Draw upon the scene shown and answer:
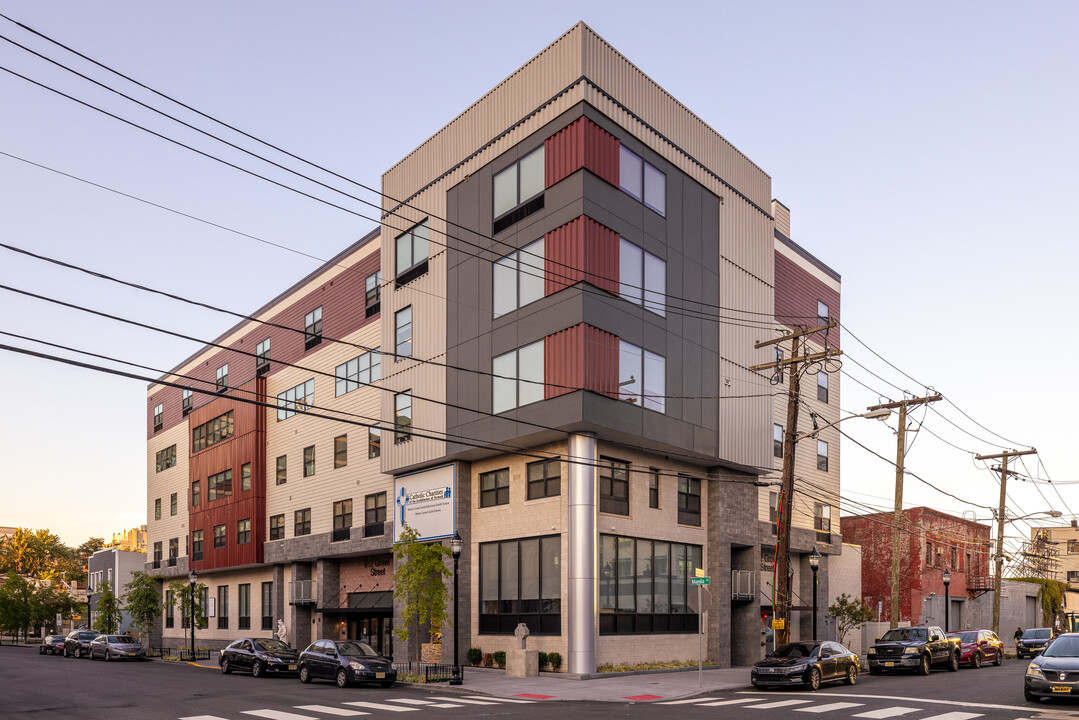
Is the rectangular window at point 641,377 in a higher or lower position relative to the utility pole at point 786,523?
higher

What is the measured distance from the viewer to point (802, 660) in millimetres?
28062

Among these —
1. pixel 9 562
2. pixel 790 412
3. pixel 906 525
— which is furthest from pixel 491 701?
pixel 9 562

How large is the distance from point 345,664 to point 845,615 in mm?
28673

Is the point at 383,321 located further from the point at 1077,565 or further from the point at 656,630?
the point at 1077,565

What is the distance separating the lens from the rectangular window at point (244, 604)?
189 feet

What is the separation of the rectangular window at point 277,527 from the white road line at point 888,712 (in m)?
39.2

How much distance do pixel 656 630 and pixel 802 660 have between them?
27.7 feet

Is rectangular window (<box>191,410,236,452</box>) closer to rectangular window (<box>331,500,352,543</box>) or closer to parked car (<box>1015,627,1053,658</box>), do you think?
rectangular window (<box>331,500,352,543</box>)


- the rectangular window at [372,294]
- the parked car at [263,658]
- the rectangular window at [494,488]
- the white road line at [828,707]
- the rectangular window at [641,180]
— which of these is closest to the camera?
the white road line at [828,707]

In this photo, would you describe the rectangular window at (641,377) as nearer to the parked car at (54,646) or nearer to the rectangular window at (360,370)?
the rectangular window at (360,370)

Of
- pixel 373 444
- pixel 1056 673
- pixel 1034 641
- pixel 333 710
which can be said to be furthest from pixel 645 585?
pixel 1034 641

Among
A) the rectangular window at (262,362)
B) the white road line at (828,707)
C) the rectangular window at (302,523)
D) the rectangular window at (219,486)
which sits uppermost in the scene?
the rectangular window at (262,362)

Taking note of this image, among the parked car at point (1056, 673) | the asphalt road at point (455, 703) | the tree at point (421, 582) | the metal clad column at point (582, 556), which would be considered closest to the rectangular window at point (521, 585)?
the metal clad column at point (582, 556)

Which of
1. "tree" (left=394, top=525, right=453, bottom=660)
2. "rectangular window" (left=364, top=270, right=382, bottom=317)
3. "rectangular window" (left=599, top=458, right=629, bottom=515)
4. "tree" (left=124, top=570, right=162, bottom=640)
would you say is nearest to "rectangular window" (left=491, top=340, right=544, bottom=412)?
"rectangular window" (left=599, top=458, right=629, bottom=515)
